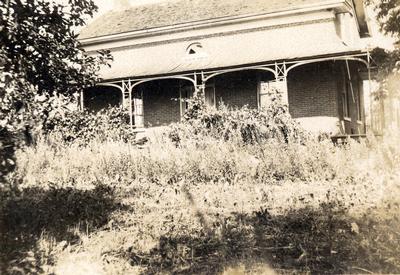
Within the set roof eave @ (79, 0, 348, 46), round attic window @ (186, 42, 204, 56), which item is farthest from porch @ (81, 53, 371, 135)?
roof eave @ (79, 0, 348, 46)

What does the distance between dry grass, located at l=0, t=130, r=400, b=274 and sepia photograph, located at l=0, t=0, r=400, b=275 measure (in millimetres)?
26

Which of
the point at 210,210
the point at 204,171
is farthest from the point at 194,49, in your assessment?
the point at 210,210

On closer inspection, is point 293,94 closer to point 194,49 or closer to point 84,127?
point 194,49

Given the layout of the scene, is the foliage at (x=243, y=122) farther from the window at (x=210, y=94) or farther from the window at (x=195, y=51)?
the window at (x=195, y=51)

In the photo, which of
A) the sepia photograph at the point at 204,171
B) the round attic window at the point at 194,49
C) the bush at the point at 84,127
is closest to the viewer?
the sepia photograph at the point at 204,171

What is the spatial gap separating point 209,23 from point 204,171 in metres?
13.0

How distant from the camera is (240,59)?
60.5 feet

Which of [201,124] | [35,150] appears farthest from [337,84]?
[35,150]

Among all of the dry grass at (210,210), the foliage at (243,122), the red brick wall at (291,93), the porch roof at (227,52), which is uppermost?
the porch roof at (227,52)

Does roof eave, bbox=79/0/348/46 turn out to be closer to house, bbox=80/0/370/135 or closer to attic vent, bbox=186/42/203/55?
house, bbox=80/0/370/135

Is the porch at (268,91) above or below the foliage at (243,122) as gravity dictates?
above

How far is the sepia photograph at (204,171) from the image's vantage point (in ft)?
14.0

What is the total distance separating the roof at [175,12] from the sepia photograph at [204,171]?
778 mm

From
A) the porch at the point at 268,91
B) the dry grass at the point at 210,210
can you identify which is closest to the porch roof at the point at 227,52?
the porch at the point at 268,91
